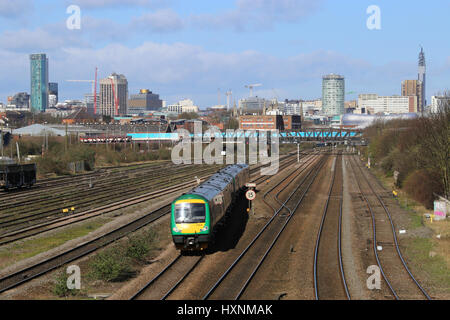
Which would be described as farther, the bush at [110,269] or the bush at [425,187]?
the bush at [425,187]

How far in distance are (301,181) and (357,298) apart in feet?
143

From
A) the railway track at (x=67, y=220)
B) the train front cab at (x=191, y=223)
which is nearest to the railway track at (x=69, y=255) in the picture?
the railway track at (x=67, y=220)

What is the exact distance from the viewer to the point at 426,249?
80.9 feet

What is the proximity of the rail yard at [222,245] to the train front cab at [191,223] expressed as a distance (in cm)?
4

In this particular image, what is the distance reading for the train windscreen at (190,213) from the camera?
896 inches

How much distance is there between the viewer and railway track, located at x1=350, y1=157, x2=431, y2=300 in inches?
703

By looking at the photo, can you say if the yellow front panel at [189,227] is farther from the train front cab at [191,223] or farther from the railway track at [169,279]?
the railway track at [169,279]

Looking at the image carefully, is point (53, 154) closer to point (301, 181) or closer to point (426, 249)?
point (301, 181)

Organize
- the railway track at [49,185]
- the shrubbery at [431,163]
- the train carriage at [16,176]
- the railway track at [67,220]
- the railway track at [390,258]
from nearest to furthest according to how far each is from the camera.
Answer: the railway track at [390,258]
the railway track at [67,220]
the shrubbery at [431,163]
the railway track at [49,185]
the train carriage at [16,176]

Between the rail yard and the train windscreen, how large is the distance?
1.7 inches

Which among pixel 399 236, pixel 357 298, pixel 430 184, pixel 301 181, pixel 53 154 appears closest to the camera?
pixel 357 298

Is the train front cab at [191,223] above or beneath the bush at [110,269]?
above

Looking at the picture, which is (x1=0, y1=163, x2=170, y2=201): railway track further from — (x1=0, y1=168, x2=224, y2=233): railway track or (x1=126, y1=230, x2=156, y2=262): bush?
(x1=126, y1=230, x2=156, y2=262): bush
